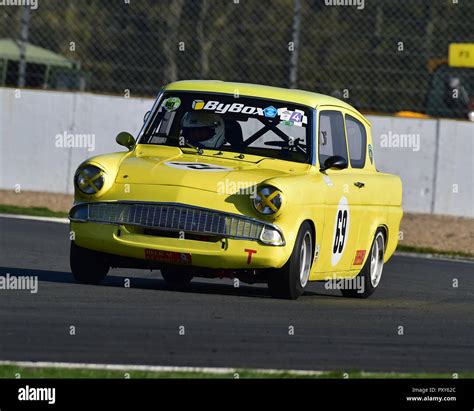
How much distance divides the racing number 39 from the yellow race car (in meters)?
0.01

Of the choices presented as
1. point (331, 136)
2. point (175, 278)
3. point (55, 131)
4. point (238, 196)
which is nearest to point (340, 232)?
point (331, 136)

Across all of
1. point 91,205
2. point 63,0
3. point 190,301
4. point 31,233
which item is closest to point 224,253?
point 190,301

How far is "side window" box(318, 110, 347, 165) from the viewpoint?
10.6 metres

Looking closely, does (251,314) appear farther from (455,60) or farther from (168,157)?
(455,60)

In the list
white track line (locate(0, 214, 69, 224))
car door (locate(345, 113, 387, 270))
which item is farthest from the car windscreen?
white track line (locate(0, 214, 69, 224))

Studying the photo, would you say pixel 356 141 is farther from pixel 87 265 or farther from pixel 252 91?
pixel 87 265

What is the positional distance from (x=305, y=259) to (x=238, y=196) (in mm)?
814

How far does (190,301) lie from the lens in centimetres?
941

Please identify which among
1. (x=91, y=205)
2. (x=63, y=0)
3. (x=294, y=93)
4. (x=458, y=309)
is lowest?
(x=458, y=309)

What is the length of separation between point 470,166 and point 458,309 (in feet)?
24.5

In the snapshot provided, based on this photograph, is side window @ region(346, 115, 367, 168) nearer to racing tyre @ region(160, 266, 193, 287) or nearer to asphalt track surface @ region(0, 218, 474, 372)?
asphalt track surface @ region(0, 218, 474, 372)

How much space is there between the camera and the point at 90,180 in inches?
380

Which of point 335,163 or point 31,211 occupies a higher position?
point 335,163

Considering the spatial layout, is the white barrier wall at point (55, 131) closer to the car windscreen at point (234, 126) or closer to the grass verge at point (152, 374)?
the car windscreen at point (234, 126)
